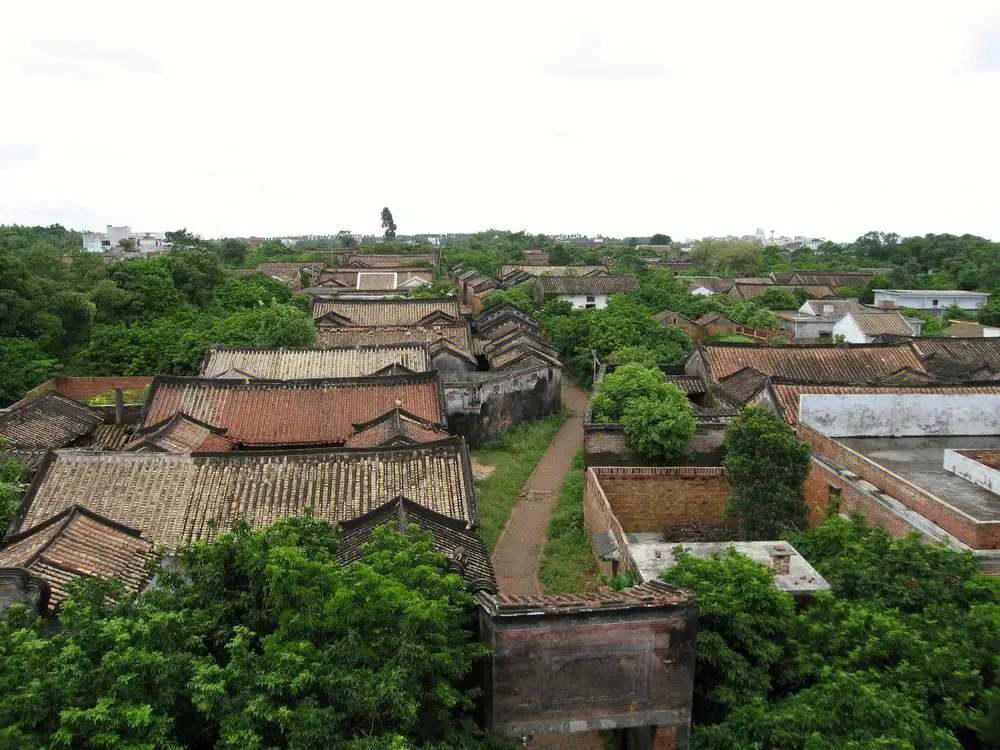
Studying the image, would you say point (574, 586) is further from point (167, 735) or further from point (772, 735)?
point (167, 735)

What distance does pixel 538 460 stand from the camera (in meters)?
26.7

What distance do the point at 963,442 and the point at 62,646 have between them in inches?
891

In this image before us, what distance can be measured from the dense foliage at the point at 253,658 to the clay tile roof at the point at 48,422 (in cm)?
1642

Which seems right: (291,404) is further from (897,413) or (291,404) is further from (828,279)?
(828,279)

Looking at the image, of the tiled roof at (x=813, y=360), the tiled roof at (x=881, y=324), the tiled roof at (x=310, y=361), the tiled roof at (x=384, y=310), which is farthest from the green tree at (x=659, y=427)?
the tiled roof at (x=881, y=324)

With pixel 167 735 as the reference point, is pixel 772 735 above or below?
below

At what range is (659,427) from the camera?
21.2 metres

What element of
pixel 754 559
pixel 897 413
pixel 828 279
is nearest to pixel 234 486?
pixel 754 559

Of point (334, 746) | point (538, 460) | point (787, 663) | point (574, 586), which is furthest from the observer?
point (538, 460)

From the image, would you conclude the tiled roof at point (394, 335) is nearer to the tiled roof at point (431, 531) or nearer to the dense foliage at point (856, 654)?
the tiled roof at point (431, 531)

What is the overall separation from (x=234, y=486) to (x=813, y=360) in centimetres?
2328

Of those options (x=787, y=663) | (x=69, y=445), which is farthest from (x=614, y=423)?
(x=69, y=445)

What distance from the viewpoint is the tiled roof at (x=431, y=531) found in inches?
488

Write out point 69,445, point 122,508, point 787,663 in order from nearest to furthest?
1. point 787,663
2. point 122,508
3. point 69,445
